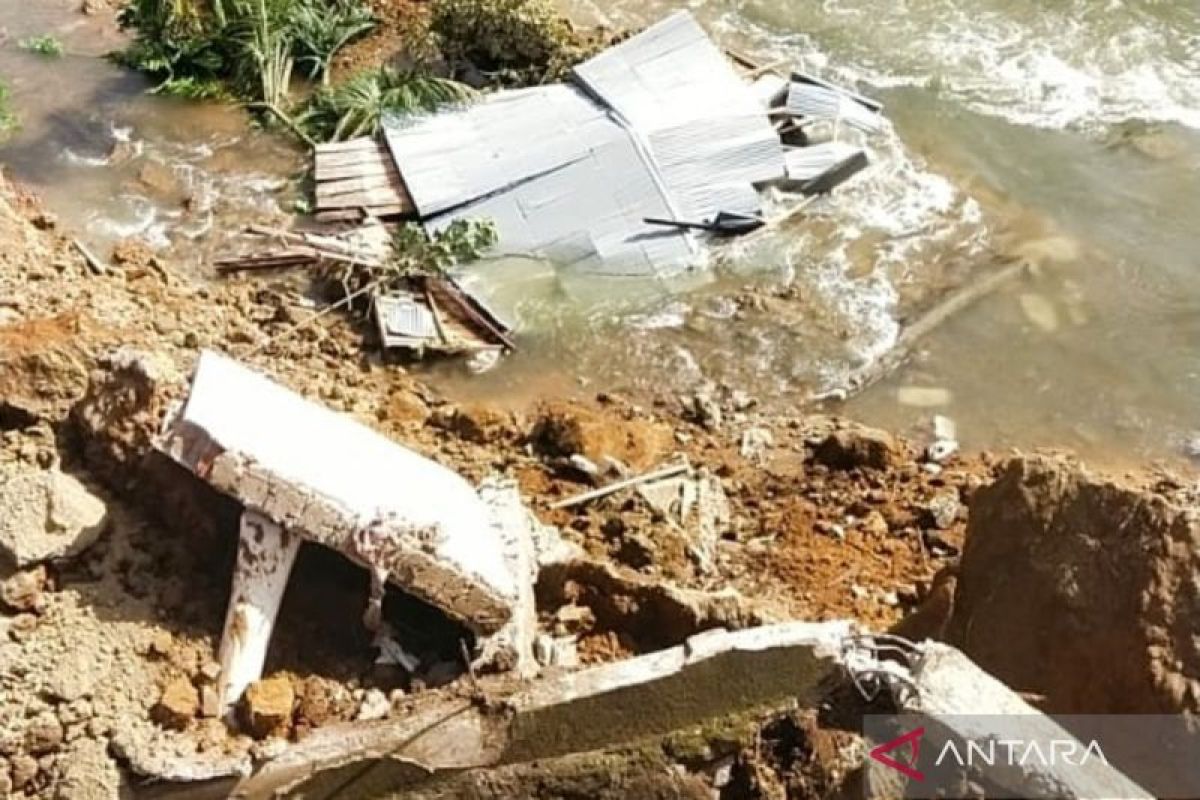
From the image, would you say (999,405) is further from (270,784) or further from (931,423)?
(270,784)

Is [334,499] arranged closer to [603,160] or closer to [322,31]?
[603,160]

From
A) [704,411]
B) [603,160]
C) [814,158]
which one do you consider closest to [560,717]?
[704,411]

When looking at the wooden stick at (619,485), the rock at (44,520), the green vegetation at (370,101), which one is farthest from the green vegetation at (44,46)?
the rock at (44,520)

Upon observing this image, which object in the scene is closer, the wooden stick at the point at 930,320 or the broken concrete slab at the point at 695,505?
the broken concrete slab at the point at 695,505

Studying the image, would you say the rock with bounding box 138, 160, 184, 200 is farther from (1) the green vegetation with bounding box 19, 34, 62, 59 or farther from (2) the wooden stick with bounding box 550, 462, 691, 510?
(2) the wooden stick with bounding box 550, 462, 691, 510

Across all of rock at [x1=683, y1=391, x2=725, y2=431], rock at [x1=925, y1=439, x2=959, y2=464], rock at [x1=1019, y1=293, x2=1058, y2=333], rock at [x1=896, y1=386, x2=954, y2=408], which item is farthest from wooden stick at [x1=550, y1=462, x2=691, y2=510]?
rock at [x1=1019, y1=293, x2=1058, y2=333]

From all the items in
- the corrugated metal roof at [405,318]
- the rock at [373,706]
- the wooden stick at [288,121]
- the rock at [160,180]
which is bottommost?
the corrugated metal roof at [405,318]

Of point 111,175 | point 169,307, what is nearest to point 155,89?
point 111,175

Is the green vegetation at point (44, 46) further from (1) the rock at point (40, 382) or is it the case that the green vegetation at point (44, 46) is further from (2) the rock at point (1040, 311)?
(2) the rock at point (1040, 311)

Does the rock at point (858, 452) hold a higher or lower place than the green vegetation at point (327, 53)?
lower
